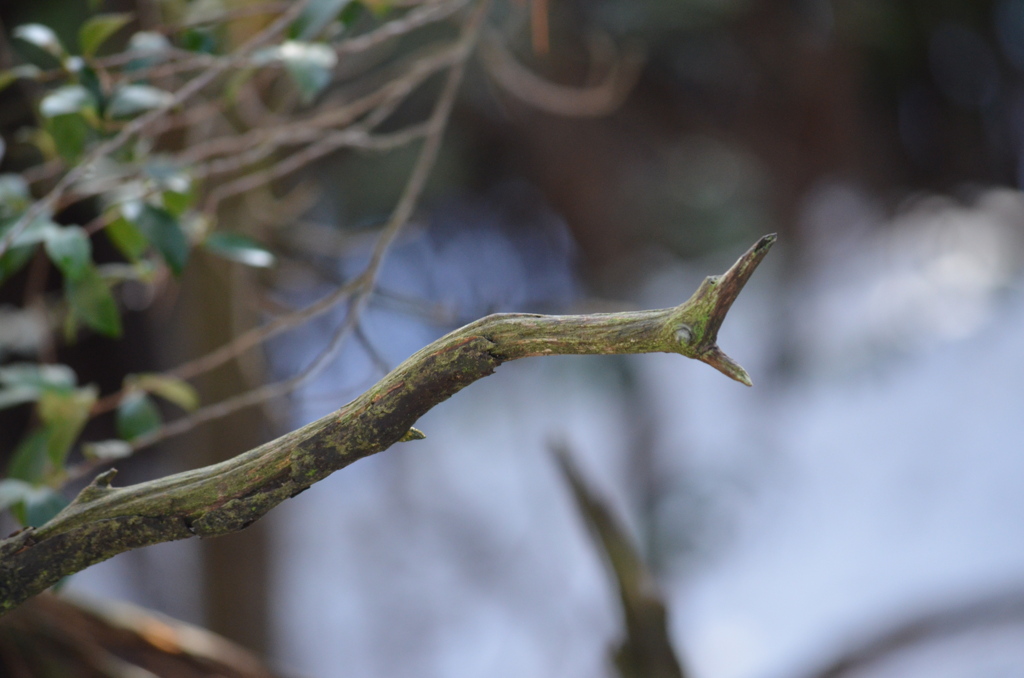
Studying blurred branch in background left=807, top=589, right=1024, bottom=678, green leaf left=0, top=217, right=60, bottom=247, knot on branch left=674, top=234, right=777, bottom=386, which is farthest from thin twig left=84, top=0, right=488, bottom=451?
blurred branch in background left=807, top=589, right=1024, bottom=678

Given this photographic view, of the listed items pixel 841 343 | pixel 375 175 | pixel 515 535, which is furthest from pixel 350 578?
pixel 841 343

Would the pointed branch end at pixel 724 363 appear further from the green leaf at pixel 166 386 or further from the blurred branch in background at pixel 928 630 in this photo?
the blurred branch in background at pixel 928 630

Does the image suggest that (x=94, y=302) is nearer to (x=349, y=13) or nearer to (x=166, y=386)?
(x=166, y=386)

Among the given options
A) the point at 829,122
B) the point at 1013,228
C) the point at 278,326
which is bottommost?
the point at 278,326

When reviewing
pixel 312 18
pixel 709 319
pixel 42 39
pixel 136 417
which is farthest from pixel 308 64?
pixel 709 319

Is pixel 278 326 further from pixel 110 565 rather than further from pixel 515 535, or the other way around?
pixel 110 565

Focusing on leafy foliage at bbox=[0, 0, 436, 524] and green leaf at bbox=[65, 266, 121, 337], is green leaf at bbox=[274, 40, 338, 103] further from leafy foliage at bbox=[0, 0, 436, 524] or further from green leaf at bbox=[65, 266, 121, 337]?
green leaf at bbox=[65, 266, 121, 337]

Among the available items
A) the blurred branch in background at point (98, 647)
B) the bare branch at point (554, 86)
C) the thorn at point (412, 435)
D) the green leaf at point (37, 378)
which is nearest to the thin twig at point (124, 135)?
the green leaf at point (37, 378)
